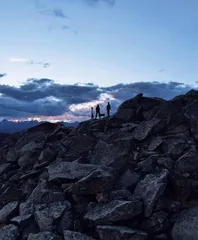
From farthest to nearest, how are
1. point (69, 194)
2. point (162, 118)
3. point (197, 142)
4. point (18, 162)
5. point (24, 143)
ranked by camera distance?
1. point (24, 143)
2. point (18, 162)
3. point (162, 118)
4. point (197, 142)
5. point (69, 194)

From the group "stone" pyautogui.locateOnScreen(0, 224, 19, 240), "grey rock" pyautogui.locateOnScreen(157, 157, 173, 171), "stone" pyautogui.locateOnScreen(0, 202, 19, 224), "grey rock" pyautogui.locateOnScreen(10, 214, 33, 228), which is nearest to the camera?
"stone" pyautogui.locateOnScreen(0, 224, 19, 240)

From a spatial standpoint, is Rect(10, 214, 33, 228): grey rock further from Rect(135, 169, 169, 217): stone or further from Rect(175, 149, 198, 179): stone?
Rect(175, 149, 198, 179): stone

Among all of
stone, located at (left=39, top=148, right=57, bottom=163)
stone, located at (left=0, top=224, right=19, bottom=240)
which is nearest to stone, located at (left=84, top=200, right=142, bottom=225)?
stone, located at (left=0, top=224, right=19, bottom=240)

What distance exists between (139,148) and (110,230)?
313 inches

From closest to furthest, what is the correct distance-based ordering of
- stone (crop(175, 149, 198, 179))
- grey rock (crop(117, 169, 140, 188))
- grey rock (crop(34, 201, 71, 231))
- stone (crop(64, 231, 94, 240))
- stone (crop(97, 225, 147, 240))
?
stone (crop(97, 225, 147, 240)), stone (crop(64, 231, 94, 240)), grey rock (crop(34, 201, 71, 231)), grey rock (crop(117, 169, 140, 188)), stone (crop(175, 149, 198, 179))

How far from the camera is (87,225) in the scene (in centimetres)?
1689

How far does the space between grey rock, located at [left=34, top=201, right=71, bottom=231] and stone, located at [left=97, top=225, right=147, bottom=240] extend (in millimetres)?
2868

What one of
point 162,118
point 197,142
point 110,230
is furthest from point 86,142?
point 110,230

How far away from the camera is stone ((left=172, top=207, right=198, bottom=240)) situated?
15585mm

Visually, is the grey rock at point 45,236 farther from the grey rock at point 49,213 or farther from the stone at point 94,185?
the stone at point 94,185

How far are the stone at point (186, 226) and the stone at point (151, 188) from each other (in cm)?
149

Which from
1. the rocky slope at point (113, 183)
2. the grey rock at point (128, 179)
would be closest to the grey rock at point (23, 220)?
the rocky slope at point (113, 183)

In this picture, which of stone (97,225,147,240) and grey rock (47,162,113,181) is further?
grey rock (47,162,113,181)

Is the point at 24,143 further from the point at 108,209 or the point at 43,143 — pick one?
the point at 108,209
